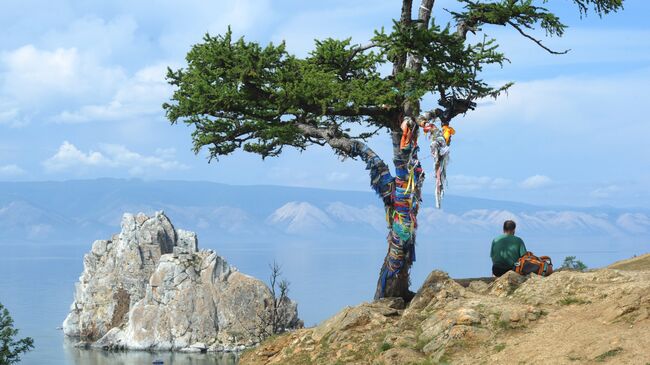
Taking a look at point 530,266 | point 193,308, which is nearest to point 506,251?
point 530,266

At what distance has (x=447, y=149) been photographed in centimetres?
2414

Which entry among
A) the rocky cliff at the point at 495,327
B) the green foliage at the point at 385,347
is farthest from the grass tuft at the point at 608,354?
the green foliage at the point at 385,347

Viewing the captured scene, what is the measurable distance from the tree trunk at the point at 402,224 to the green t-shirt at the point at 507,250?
9.03 ft

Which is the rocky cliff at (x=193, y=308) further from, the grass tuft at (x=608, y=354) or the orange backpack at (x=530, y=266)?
the grass tuft at (x=608, y=354)

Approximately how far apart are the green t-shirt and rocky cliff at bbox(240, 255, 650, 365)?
47.7 inches

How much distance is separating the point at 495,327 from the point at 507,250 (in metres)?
4.47

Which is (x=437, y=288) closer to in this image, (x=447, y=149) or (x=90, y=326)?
(x=447, y=149)

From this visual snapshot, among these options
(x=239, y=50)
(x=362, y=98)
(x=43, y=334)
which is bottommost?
(x=43, y=334)

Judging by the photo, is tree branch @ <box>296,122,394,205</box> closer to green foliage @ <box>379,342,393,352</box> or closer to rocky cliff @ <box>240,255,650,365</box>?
rocky cliff @ <box>240,255,650,365</box>

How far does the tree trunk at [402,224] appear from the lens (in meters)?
25.0

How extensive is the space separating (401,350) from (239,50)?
11.1 meters

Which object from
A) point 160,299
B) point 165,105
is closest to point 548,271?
point 165,105

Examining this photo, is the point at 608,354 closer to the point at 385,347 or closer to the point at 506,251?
the point at 385,347

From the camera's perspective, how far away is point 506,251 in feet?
77.2
